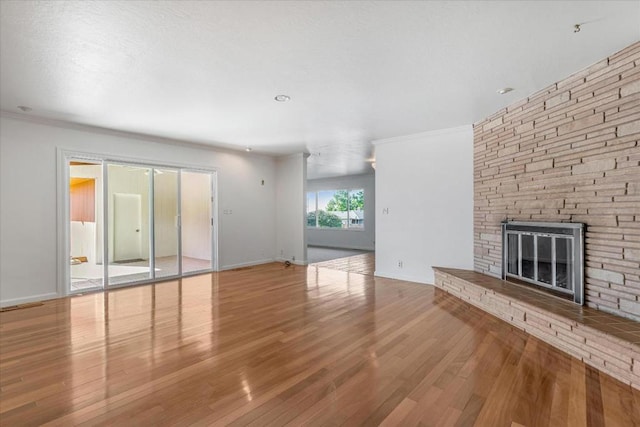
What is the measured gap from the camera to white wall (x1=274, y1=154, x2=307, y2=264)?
7.09 meters

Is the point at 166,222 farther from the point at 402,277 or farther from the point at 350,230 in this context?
the point at 350,230

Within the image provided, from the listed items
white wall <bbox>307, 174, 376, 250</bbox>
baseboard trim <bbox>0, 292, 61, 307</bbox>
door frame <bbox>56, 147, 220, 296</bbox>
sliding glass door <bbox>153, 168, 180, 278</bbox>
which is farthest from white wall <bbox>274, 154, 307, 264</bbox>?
baseboard trim <bbox>0, 292, 61, 307</bbox>

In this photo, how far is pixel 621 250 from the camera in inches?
102

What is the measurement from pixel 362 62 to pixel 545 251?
109 inches

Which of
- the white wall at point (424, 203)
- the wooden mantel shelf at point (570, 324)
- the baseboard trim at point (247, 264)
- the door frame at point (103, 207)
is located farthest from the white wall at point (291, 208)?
the wooden mantel shelf at point (570, 324)

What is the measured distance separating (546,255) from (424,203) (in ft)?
6.67

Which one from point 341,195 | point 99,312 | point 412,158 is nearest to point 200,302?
point 99,312

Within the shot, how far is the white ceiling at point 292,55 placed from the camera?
2.07 meters

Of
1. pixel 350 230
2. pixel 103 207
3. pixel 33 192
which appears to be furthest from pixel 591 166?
pixel 350 230

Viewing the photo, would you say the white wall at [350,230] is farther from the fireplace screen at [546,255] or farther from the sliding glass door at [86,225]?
the sliding glass door at [86,225]

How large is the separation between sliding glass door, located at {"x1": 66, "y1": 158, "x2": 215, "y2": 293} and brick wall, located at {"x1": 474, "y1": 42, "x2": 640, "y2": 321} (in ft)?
17.5

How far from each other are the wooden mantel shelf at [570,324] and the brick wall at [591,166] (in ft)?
0.87

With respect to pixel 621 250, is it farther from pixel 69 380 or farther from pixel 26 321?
pixel 26 321

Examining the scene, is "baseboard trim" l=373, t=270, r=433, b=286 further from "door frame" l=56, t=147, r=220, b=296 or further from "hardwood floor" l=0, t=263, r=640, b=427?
"door frame" l=56, t=147, r=220, b=296
